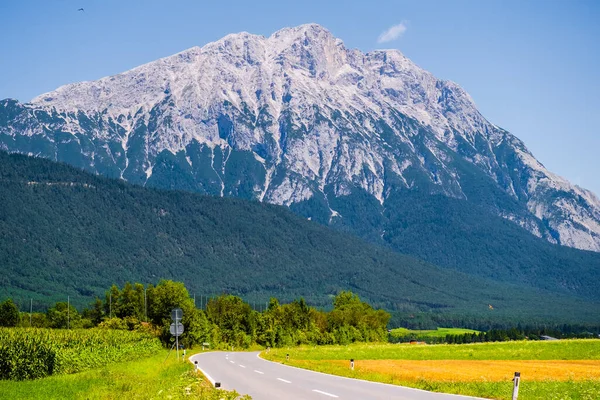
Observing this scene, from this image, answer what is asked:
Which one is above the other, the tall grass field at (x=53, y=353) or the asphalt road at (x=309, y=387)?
the tall grass field at (x=53, y=353)

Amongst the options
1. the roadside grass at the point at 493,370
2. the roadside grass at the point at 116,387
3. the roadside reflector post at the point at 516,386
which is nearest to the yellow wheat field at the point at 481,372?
the roadside grass at the point at 493,370

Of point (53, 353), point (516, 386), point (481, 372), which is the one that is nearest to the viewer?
point (516, 386)

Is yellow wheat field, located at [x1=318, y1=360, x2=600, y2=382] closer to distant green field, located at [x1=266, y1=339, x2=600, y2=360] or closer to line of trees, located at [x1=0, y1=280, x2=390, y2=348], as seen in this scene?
distant green field, located at [x1=266, y1=339, x2=600, y2=360]

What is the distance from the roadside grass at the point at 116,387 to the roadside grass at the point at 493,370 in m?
11.1

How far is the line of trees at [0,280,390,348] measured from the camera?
134125 millimetres

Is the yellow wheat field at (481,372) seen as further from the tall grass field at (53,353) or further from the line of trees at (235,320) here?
the line of trees at (235,320)

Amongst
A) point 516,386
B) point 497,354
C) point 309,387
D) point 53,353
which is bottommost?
point 497,354

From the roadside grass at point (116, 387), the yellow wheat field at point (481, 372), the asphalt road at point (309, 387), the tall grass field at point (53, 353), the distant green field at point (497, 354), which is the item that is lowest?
the distant green field at point (497, 354)

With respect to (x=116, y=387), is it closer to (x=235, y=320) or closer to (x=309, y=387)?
(x=309, y=387)

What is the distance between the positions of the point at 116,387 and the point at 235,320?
346 ft

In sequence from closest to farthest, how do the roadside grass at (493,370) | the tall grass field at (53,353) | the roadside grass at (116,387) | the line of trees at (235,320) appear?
the roadside grass at (116,387), the roadside grass at (493,370), the tall grass field at (53,353), the line of trees at (235,320)

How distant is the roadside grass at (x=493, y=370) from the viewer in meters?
39.2

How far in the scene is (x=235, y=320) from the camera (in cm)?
14862

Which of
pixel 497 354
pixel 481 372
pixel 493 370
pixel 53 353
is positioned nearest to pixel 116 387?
pixel 53 353
